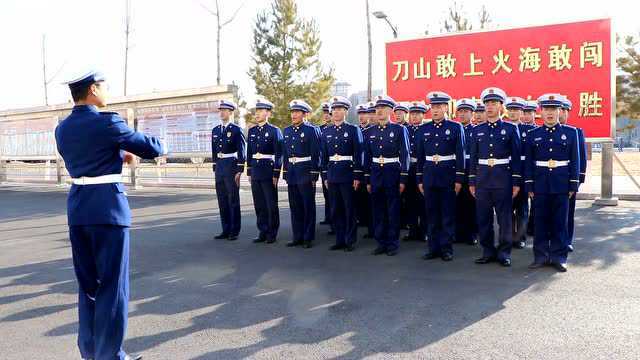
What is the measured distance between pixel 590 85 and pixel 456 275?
22.7 feet

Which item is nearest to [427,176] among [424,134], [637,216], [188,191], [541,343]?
[424,134]

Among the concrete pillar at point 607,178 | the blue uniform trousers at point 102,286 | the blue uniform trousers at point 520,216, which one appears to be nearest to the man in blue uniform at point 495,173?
the blue uniform trousers at point 520,216

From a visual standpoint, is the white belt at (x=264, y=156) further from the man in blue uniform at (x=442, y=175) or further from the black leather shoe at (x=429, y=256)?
the black leather shoe at (x=429, y=256)

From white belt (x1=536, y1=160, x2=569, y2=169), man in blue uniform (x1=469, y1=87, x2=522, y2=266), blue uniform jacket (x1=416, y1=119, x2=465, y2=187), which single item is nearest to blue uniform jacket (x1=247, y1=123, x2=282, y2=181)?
blue uniform jacket (x1=416, y1=119, x2=465, y2=187)

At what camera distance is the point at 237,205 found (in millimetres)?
7996

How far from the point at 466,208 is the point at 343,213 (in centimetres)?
188

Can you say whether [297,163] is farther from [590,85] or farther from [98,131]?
[590,85]

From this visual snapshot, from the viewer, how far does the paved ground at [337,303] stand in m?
3.53

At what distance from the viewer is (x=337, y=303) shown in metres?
4.54

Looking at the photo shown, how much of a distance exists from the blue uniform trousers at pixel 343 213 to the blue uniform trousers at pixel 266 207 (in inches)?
40.1

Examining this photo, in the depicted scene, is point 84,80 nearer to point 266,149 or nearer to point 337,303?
point 337,303

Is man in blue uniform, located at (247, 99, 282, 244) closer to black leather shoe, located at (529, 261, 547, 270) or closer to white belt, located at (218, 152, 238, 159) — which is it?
white belt, located at (218, 152, 238, 159)

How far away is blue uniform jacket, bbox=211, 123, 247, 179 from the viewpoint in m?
7.92

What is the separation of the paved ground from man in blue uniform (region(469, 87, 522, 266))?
12.6 inches
